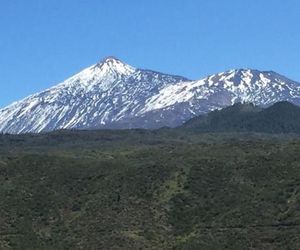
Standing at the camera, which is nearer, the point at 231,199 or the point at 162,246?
the point at 162,246

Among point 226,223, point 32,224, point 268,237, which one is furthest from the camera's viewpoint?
point 32,224

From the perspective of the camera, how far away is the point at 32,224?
636 ft

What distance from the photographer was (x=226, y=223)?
182 meters

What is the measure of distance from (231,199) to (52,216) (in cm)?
4291

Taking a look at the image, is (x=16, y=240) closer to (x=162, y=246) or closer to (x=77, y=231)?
(x=77, y=231)

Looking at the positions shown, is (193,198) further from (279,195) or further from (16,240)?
(16,240)

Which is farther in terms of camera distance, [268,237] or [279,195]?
[279,195]

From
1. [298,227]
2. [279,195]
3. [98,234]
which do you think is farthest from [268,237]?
[98,234]

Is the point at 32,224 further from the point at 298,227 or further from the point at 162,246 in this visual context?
the point at 298,227

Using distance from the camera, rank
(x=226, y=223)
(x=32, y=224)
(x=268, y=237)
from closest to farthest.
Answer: (x=268, y=237) → (x=226, y=223) → (x=32, y=224)

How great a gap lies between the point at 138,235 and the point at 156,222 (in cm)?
753

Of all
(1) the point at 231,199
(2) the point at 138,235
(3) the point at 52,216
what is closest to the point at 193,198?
(1) the point at 231,199

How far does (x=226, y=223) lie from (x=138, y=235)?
1951cm

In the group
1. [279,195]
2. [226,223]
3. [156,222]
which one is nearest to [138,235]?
[156,222]
